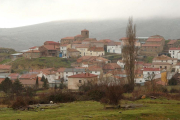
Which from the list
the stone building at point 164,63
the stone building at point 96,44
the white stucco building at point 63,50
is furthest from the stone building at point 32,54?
the stone building at point 164,63

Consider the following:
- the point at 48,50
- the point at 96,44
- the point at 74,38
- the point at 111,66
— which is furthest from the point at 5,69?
the point at 74,38

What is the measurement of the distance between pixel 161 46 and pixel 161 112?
58.1 metres

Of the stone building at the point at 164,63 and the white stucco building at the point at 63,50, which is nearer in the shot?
the stone building at the point at 164,63

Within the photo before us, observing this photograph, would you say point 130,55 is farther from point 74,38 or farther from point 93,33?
point 93,33

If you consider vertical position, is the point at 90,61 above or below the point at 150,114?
above

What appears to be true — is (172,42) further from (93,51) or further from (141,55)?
(93,51)

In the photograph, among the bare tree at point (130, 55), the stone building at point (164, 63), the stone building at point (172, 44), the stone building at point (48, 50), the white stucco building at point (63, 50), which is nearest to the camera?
the bare tree at point (130, 55)

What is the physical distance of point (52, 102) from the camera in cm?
1725

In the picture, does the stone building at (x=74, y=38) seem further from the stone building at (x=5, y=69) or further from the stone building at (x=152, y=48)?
the stone building at (x=5, y=69)

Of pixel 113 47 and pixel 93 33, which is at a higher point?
pixel 93 33

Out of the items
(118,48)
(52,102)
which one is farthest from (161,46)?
(52,102)

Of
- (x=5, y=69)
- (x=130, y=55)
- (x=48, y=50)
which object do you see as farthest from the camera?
(x=48, y=50)

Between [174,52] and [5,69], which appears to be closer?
[5,69]

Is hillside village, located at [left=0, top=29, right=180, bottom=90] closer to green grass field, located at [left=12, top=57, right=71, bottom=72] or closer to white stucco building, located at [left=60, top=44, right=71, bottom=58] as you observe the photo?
white stucco building, located at [left=60, top=44, right=71, bottom=58]
